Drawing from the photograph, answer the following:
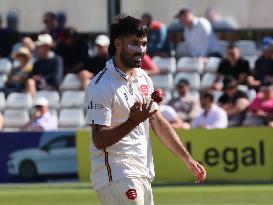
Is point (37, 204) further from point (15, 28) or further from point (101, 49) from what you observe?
point (15, 28)

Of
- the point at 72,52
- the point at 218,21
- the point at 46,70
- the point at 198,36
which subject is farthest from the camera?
the point at 218,21

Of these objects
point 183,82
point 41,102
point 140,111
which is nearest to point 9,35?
point 41,102

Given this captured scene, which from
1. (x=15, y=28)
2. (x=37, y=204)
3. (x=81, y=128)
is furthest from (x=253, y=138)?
(x=15, y=28)

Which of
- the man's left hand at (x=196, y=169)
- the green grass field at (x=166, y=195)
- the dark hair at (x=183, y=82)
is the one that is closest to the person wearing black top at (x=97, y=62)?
the dark hair at (x=183, y=82)

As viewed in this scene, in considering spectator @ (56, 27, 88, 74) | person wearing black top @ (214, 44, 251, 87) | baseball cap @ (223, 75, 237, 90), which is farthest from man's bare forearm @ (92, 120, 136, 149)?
spectator @ (56, 27, 88, 74)

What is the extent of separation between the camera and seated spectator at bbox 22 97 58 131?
16.5m

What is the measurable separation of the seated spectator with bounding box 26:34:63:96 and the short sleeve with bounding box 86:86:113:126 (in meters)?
11.7

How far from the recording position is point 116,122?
605 centimetres

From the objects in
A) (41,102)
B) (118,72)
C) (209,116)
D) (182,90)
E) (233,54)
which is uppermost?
(118,72)

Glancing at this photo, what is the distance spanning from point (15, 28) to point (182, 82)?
5.03 m

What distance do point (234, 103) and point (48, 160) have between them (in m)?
3.12

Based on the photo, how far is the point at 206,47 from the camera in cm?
1825

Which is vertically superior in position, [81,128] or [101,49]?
[101,49]

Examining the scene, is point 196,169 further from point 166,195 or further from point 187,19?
point 187,19
